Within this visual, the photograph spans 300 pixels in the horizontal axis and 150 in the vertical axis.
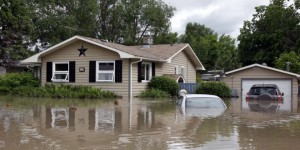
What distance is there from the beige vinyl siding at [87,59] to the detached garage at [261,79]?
33.5ft

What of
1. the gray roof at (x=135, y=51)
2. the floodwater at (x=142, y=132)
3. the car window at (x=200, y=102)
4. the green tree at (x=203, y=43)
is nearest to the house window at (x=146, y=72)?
the gray roof at (x=135, y=51)

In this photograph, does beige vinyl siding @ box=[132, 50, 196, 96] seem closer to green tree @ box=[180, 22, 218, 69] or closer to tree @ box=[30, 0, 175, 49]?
tree @ box=[30, 0, 175, 49]

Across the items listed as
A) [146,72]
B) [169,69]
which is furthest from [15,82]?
[169,69]

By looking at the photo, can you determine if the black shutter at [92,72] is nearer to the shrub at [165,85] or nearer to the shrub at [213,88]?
the shrub at [165,85]

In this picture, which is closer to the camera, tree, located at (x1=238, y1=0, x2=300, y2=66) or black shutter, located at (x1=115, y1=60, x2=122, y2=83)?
black shutter, located at (x1=115, y1=60, x2=122, y2=83)

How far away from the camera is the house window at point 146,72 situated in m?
30.2

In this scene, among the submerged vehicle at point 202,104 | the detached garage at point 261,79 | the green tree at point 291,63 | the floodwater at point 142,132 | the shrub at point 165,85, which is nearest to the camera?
the floodwater at point 142,132

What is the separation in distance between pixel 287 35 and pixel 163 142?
47.1 m

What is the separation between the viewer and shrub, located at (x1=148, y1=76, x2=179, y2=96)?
97.2 ft

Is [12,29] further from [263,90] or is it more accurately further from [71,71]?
[263,90]

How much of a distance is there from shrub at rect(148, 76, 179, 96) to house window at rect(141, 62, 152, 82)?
0.63m

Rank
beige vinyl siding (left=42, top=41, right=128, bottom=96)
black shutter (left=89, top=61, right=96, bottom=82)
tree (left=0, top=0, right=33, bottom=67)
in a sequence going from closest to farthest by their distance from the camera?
beige vinyl siding (left=42, top=41, right=128, bottom=96) → black shutter (left=89, top=61, right=96, bottom=82) → tree (left=0, top=0, right=33, bottom=67)

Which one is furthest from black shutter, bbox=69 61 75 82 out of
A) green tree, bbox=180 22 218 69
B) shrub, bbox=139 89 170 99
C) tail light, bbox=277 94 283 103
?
green tree, bbox=180 22 218 69

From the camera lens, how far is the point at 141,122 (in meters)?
14.2
